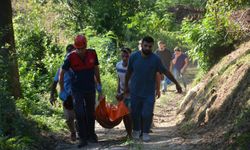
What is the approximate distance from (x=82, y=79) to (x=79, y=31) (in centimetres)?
1793

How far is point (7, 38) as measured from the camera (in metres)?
12.8

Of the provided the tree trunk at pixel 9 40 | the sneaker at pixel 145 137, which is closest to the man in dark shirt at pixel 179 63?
the tree trunk at pixel 9 40

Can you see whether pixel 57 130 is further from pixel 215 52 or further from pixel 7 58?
pixel 215 52

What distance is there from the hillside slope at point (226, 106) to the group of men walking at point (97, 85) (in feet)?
3.57

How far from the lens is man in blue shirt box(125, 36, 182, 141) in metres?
10.6

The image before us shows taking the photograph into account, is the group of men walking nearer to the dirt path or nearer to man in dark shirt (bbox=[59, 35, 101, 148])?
man in dark shirt (bbox=[59, 35, 101, 148])

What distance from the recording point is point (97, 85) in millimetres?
10820

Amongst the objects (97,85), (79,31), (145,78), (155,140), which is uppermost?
(79,31)

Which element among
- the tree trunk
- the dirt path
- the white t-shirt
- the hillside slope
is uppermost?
the tree trunk

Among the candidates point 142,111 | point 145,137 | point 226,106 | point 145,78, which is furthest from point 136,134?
point 226,106

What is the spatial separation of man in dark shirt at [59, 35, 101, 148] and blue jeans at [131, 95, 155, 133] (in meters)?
0.79

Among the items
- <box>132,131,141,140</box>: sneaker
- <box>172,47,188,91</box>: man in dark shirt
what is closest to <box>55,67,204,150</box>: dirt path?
<box>132,131,141,140</box>: sneaker

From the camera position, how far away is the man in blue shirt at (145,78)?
1055 centimetres

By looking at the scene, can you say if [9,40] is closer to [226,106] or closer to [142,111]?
[142,111]
